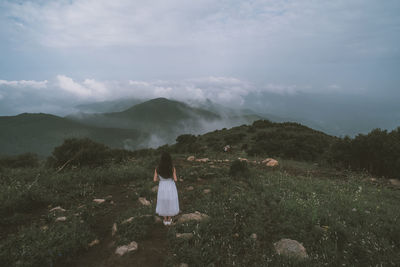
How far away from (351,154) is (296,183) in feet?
26.2

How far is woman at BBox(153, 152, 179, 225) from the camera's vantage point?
5348 mm

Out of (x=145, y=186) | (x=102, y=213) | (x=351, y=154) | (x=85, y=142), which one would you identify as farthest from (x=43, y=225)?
(x=351, y=154)

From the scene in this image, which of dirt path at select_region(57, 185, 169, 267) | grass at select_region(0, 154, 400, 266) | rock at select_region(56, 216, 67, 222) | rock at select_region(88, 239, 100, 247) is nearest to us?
dirt path at select_region(57, 185, 169, 267)

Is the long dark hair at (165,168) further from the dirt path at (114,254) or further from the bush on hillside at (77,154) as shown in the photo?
the bush on hillside at (77,154)

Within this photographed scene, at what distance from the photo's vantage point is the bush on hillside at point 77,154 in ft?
33.6

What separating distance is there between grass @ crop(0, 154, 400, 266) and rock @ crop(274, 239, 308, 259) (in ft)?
0.50

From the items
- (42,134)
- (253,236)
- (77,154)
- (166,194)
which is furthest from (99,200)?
(42,134)

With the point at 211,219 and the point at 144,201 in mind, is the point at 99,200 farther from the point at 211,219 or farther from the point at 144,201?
the point at 211,219

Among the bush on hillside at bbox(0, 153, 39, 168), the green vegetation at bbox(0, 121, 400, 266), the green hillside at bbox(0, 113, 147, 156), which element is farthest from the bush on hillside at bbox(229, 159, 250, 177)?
the green hillside at bbox(0, 113, 147, 156)

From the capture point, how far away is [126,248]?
163 inches

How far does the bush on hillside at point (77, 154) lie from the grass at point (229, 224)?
6.86 ft

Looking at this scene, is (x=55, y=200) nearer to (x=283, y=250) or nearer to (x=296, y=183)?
A: (x=283, y=250)

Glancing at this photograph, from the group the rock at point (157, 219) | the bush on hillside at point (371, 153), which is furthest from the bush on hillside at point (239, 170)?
the bush on hillside at point (371, 153)

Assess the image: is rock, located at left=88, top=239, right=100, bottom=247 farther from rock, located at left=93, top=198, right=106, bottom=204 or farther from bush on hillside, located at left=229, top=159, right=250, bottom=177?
bush on hillside, located at left=229, top=159, right=250, bottom=177
